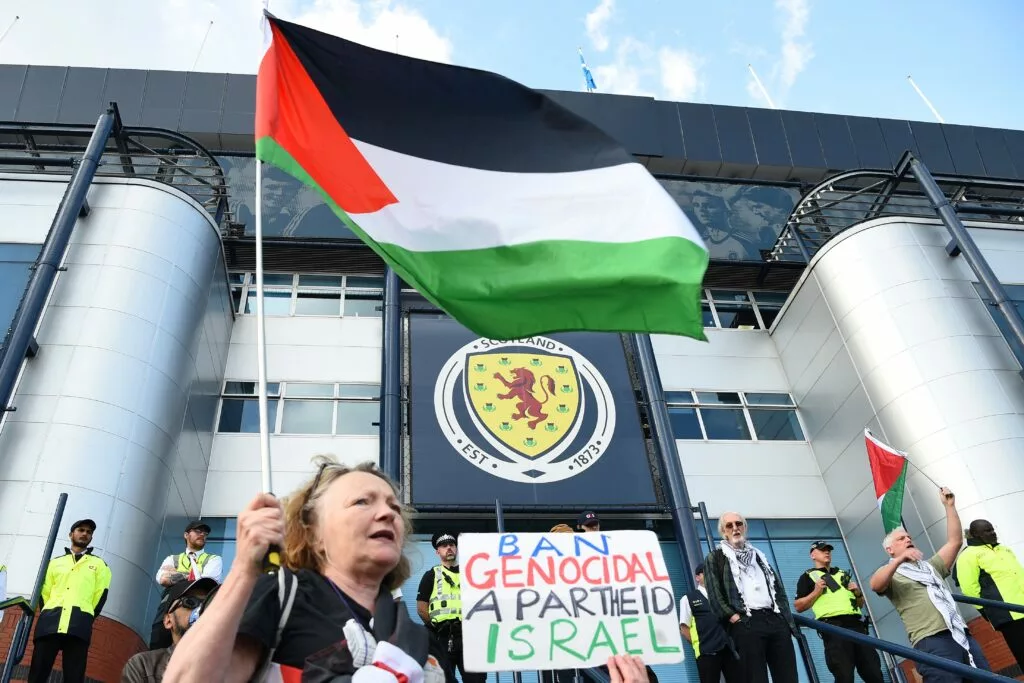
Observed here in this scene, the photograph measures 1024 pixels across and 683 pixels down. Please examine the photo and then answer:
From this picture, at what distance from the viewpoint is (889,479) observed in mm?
10734

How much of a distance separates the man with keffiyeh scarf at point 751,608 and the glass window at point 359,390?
11.1 meters

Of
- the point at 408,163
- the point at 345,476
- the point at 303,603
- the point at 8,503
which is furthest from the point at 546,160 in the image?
the point at 8,503

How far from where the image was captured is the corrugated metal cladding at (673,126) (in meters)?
23.6

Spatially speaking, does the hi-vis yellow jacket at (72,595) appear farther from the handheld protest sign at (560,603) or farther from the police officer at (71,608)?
the handheld protest sign at (560,603)

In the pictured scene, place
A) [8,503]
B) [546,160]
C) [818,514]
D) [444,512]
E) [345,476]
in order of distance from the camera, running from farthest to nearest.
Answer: [818,514]
[444,512]
[8,503]
[546,160]
[345,476]

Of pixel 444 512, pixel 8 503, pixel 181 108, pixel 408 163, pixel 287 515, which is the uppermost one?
pixel 181 108

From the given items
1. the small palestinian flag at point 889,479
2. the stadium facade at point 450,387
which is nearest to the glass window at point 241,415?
the stadium facade at point 450,387

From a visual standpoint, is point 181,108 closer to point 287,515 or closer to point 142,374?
point 142,374

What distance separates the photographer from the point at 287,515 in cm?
299

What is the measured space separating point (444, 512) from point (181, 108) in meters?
14.9

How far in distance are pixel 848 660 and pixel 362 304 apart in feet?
42.6

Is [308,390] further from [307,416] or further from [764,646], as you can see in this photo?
[764,646]

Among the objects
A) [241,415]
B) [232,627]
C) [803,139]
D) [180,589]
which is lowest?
[232,627]

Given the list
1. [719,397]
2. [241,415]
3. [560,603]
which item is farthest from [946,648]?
[241,415]
